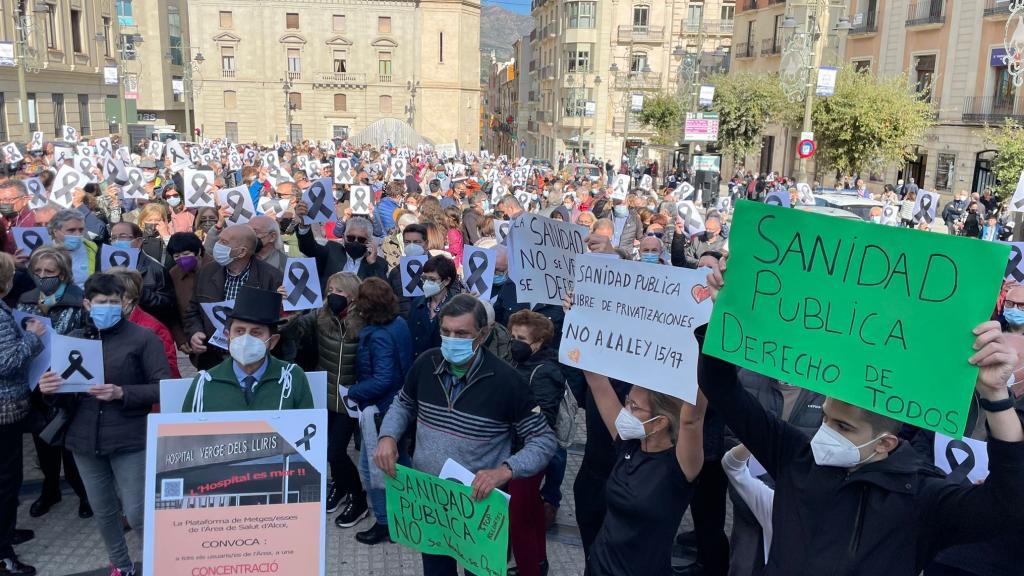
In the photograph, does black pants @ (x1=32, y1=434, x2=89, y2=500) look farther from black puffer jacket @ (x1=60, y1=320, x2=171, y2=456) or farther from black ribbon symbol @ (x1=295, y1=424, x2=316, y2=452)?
black ribbon symbol @ (x1=295, y1=424, x2=316, y2=452)

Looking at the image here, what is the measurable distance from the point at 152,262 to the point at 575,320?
412 centimetres

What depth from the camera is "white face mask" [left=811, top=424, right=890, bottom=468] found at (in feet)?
8.11

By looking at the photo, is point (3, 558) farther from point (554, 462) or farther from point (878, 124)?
point (878, 124)

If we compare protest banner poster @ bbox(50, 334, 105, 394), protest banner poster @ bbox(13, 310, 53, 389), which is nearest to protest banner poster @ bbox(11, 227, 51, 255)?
protest banner poster @ bbox(13, 310, 53, 389)

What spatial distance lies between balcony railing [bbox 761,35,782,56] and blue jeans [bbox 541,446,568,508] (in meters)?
39.7

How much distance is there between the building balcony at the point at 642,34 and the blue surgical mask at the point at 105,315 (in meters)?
53.0

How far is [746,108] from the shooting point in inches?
1270

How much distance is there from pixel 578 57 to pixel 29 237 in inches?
2027

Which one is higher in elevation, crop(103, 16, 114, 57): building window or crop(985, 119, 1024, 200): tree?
crop(103, 16, 114, 57): building window

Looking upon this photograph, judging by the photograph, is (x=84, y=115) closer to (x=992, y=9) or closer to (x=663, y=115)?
(x=663, y=115)

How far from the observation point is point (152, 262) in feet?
21.8

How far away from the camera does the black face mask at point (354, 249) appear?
7.09 m

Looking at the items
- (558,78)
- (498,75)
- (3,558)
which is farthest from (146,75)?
(3,558)

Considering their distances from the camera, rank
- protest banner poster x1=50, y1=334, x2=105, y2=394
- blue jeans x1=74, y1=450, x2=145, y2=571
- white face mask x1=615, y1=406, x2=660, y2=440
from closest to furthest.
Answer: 1. white face mask x1=615, y1=406, x2=660, y2=440
2. protest banner poster x1=50, y1=334, x2=105, y2=394
3. blue jeans x1=74, y1=450, x2=145, y2=571
